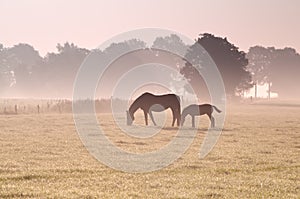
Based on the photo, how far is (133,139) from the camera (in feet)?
116

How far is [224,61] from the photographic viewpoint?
111438 mm

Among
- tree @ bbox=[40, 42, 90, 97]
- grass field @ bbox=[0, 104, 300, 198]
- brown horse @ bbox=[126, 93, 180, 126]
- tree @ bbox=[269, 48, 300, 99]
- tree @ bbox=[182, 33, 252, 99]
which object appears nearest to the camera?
grass field @ bbox=[0, 104, 300, 198]

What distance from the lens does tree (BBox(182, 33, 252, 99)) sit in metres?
111

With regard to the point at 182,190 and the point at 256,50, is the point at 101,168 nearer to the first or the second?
the point at 182,190

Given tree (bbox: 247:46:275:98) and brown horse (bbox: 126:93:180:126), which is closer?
brown horse (bbox: 126:93:180:126)

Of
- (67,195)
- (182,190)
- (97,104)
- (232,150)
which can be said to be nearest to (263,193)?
(182,190)

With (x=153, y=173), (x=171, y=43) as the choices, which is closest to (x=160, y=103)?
(x=153, y=173)

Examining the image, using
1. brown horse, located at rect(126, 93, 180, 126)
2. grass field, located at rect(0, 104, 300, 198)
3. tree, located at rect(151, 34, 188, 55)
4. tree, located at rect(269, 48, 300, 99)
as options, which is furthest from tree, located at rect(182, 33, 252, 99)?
tree, located at rect(269, 48, 300, 99)

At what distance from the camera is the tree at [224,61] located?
363 ft

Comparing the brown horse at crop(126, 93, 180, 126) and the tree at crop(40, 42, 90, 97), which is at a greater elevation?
the tree at crop(40, 42, 90, 97)

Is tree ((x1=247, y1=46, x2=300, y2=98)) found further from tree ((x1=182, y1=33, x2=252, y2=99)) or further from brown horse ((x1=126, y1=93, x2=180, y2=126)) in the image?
brown horse ((x1=126, y1=93, x2=180, y2=126))

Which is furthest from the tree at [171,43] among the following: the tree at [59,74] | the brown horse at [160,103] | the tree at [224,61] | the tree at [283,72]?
the brown horse at [160,103]

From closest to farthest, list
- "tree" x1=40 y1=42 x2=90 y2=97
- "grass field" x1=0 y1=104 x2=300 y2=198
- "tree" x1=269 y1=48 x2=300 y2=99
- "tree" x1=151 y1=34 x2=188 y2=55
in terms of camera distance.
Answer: "grass field" x1=0 y1=104 x2=300 y2=198, "tree" x1=151 y1=34 x2=188 y2=55, "tree" x1=40 y1=42 x2=90 y2=97, "tree" x1=269 y1=48 x2=300 y2=99

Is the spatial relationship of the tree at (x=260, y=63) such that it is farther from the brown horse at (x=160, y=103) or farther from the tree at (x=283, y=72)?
the brown horse at (x=160, y=103)
